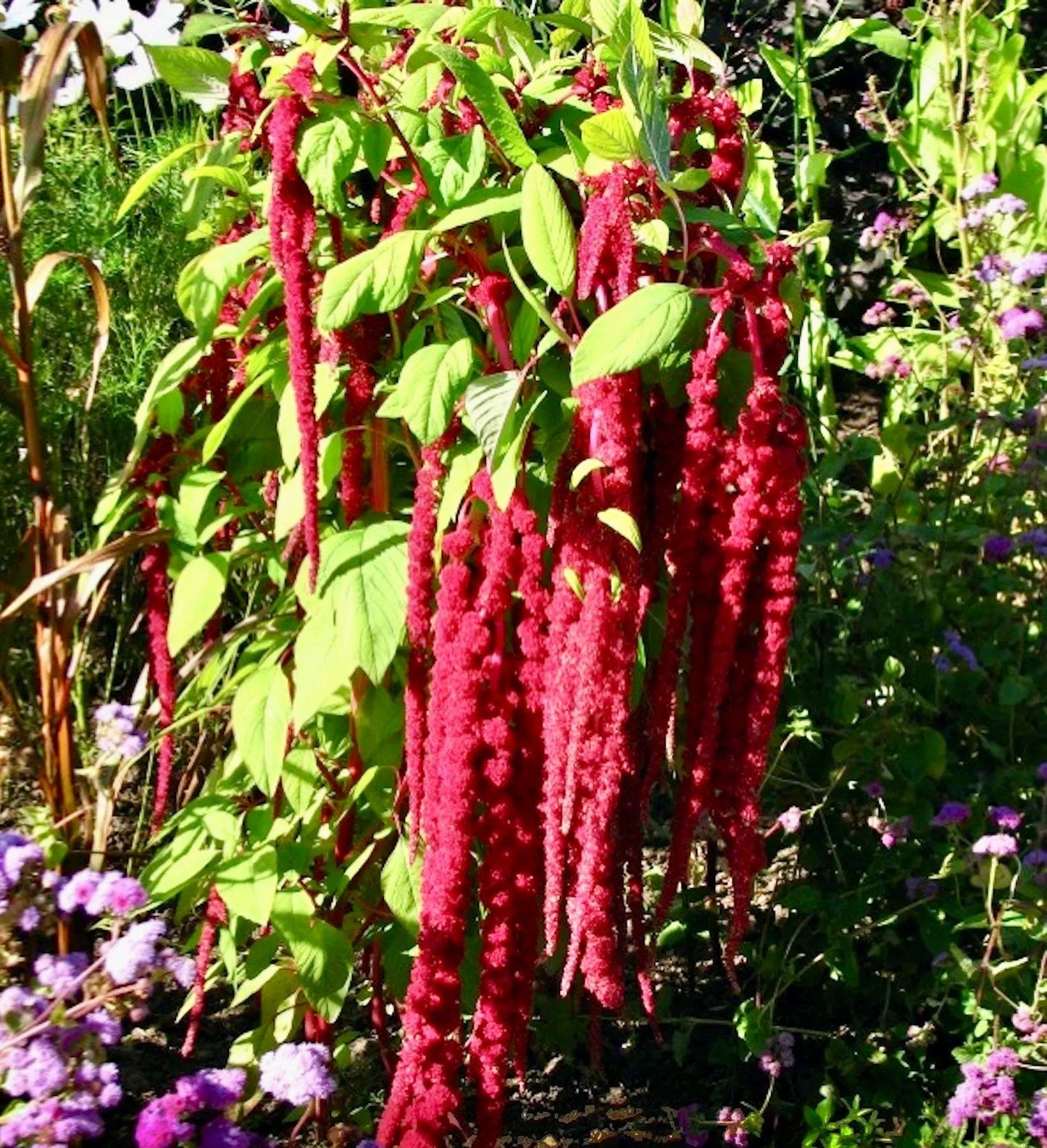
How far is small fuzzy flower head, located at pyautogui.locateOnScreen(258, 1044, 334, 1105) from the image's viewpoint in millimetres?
1533

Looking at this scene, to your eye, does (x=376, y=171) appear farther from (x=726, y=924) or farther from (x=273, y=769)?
(x=726, y=924)

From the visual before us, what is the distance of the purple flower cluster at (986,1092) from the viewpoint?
73.5 inches

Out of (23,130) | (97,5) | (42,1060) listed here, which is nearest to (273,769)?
(42,1060)

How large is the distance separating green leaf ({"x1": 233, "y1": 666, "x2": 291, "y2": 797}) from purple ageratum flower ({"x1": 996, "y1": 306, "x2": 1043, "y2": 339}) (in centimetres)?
134

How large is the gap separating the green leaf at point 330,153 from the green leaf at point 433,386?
0.17 m

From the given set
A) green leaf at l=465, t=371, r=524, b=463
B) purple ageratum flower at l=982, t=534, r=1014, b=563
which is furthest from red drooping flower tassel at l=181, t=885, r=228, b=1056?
purple ageratum flower at l=982, t=534, r=1014, b=563

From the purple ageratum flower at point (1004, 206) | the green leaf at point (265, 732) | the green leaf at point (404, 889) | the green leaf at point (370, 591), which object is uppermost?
the purple ageratum flower at point (1004, 206)

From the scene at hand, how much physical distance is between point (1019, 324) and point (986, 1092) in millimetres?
1187

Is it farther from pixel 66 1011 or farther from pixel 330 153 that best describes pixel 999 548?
pixel 66 1011

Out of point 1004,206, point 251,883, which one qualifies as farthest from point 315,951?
point 1004,206

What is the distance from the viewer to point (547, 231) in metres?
1.39

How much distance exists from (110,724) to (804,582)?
4.05ft

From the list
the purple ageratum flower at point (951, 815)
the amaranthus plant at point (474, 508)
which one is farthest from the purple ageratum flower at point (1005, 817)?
the amaranthus plant at point (474, 508)

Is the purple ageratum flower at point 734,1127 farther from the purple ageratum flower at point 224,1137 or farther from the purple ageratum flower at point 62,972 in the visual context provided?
the purple ageratum flower at point 62,972
